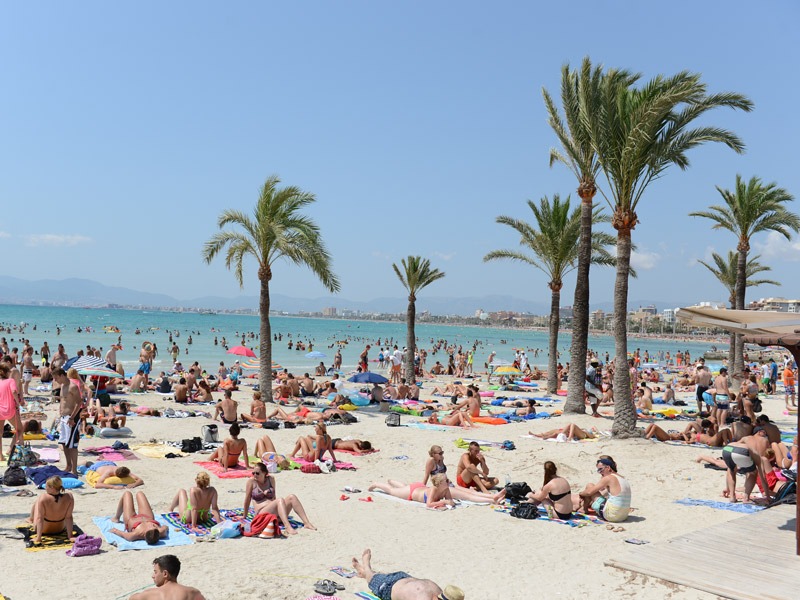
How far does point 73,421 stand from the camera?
375 inches

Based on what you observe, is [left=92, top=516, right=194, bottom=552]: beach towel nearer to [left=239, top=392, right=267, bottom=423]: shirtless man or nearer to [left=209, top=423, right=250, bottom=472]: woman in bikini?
[left=209, top=423, right=250, bottom=472]: woman in bikini

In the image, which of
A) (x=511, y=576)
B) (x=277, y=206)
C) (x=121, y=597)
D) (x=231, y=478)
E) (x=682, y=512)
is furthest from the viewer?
(x=277, y=206)

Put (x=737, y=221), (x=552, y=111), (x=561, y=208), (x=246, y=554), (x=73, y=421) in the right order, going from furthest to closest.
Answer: (x=737, y=221) → (x=561, y=208) → (x=552, y=111) → (x=73, y=421) → (x=246, y=554)

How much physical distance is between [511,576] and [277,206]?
1419 cm

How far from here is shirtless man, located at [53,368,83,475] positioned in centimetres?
948

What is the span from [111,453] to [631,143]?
11.4 meters

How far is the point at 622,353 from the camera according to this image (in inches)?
545

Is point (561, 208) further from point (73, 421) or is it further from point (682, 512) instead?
point (73, 421)

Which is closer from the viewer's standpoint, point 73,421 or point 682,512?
point 682,512

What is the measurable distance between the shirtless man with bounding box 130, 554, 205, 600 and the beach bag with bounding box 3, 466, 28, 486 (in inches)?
203

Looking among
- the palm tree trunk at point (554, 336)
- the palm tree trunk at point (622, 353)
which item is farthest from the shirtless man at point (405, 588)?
the palm tree trunk at point (554, 336)

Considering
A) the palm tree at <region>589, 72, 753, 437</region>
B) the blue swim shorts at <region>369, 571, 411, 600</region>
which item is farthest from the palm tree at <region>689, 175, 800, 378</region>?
the blue swim shorts at <region>369, 571, 411, 600</region>

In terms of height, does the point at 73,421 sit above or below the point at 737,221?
below

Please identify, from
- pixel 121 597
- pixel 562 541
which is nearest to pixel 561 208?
pixel 562 541
